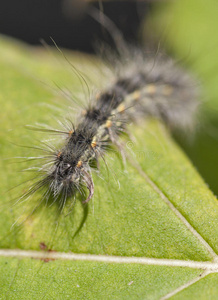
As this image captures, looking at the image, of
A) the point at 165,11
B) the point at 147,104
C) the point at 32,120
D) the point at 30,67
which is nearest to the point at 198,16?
the point at 165,11

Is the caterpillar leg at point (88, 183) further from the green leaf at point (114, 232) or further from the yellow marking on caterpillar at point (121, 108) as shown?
the yellow marking on caterpillar at point (121, 108)

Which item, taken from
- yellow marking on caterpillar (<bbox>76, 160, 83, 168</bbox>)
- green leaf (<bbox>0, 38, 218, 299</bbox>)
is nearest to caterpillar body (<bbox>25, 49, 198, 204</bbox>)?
yellow marking on caterpillar (<bbox>76, 160, 83, 168</bbox>)

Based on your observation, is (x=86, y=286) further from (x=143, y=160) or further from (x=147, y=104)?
(x=147, y=104)

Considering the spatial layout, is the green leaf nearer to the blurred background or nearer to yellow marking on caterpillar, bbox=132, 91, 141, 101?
the blurred background

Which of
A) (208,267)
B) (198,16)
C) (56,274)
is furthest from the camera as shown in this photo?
(198,16)

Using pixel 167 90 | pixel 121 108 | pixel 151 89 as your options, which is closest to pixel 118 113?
pixel 121 108

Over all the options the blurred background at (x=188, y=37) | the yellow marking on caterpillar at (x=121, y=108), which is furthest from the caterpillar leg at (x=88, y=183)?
the blurred background at (x=188, y=37)
